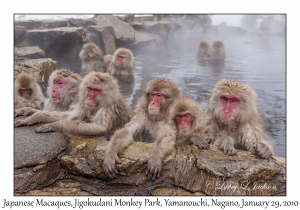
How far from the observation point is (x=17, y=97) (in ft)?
17.9

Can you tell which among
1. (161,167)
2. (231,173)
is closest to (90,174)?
(161,167)

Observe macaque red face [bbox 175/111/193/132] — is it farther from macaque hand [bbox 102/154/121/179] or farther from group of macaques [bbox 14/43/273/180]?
macaque hand [bbox 102/154/121/179]

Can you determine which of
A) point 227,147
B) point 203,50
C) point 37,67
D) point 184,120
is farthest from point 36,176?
point 203,50

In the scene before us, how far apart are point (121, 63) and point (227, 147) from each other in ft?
21.4

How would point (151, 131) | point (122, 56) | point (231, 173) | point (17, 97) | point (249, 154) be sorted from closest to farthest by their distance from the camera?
point (231, 173) < point (249, 154) < point (151, 131) < point (17, 97) < point (122, 56)

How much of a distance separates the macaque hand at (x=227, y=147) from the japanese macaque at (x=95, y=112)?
1452mm

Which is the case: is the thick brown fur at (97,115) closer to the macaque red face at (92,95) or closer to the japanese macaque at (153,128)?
the macaque red face at (92,95)

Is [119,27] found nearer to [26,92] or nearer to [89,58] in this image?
[89,58]

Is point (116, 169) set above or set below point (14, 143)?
below

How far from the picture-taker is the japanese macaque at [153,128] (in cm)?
344

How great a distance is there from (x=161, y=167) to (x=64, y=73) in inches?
88.5

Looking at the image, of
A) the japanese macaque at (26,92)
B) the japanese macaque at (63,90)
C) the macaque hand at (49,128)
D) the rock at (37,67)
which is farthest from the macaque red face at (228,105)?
the rock at (37,67)

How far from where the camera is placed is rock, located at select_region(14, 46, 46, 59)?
8.55 meters
